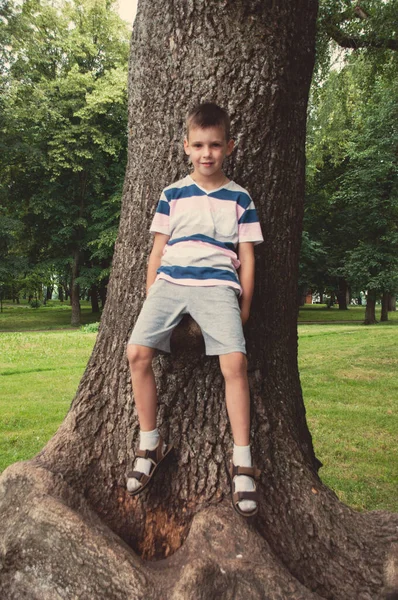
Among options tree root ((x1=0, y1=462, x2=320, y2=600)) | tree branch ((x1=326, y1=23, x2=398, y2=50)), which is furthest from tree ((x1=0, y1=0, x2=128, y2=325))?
tree root ((x1=0, y1=462, x2=320, y2=600))

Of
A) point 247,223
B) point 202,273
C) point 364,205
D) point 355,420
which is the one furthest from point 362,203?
point 202,273

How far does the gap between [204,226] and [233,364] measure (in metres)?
0.76

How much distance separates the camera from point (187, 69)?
114 inches

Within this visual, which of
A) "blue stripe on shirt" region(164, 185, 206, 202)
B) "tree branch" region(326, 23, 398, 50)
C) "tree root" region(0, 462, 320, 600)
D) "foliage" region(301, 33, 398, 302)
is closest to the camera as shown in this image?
"tree root" region(0, 462, 320, 600)

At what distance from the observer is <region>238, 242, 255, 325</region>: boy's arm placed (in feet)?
8.98

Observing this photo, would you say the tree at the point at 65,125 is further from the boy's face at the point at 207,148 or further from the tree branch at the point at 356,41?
the boy's face at the point at 207,148

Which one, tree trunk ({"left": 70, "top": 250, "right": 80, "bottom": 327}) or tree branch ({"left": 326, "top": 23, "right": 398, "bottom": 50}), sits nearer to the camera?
tree branch ({"left": 326, "top": 23, "right": 398, "bottom": 50})

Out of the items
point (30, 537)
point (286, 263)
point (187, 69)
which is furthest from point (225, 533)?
point (187, 69)

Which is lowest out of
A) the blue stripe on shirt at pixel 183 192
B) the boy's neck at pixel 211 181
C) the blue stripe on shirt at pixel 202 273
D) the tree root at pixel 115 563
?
the tree root at pixel 115 563

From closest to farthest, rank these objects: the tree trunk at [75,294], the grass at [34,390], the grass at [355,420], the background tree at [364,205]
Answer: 1. the grass at [355,420]
2. the grass at [34,390]
3. the background tree at [364,205]
4. the tree trunk at [75,294]

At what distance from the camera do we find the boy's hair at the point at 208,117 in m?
2.70

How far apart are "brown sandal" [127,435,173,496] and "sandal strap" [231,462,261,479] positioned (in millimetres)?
364

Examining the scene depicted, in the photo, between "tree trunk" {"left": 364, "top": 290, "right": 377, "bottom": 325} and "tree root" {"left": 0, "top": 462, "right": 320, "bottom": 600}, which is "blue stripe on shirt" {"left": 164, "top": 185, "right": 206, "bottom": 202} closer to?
"tree root" {"left": 0, "top": 462, "right": 320, "bottom": 600}

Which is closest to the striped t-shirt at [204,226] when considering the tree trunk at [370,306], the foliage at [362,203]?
the foliage at [362,203]
